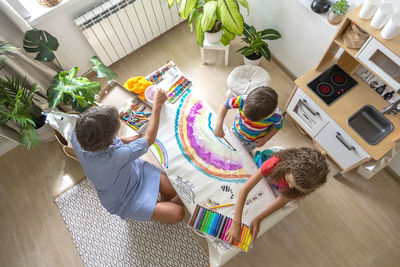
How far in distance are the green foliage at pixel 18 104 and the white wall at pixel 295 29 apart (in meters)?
2.07

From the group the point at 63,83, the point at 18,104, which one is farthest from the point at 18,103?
the point at 63,83

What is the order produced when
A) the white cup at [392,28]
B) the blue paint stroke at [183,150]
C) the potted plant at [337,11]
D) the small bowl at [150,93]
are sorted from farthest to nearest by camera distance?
the small bowl at [150,93], the potted plant at [337,11], the blue paint stroke at [183,150], the white cup at [392,28]

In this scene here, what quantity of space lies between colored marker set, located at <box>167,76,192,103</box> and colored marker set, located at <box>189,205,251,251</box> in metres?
0.76

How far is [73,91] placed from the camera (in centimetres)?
190

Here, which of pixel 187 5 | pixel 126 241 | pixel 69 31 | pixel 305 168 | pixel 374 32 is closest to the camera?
pixel 305 168

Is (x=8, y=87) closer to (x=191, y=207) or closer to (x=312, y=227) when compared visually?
(x=191, y=207)

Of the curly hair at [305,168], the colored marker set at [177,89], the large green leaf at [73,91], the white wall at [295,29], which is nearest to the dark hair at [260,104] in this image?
the curly hair at [305,168]

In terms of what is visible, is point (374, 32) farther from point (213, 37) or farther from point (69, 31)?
point (69, 31)

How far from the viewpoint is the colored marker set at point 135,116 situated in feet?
5.83

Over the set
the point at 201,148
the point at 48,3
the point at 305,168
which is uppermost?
the point at 48,3

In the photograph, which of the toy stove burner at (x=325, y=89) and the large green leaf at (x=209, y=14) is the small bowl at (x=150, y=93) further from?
the toy stove burner at (x=325, y=89)

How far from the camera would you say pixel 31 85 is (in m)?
2.20

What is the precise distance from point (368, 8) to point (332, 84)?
607mm

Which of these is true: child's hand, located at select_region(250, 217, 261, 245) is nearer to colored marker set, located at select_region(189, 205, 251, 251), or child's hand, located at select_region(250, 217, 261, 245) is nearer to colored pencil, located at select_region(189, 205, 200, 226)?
colored marker set, located at select_region(189, 205, 251, 251)
